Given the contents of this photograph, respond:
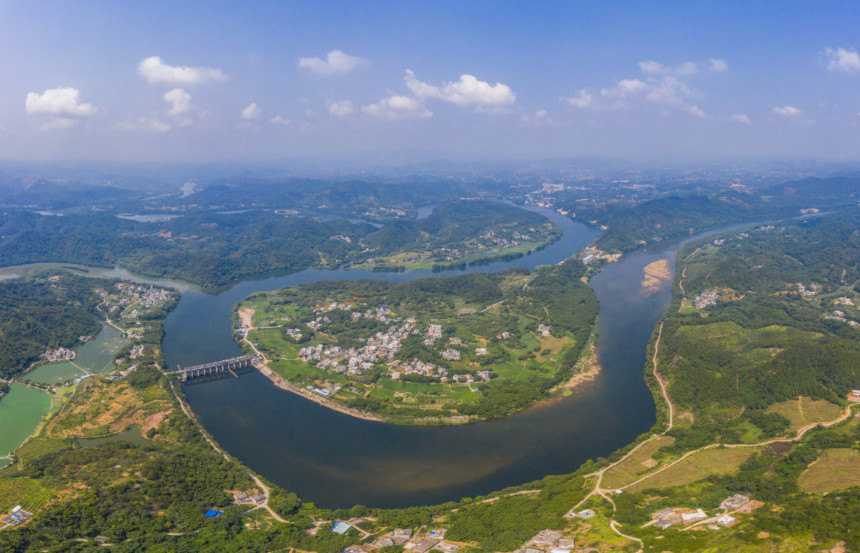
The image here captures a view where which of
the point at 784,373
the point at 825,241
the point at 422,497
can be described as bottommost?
the point at 422,497

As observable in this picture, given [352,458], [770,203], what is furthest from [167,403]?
[770,203]

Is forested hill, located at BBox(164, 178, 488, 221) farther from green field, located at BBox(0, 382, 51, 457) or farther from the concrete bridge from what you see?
green field, located at BBox(0, 382, 51, 457)

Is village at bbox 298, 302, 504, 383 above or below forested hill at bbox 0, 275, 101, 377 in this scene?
below

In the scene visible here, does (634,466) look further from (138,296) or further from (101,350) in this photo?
(138,296)

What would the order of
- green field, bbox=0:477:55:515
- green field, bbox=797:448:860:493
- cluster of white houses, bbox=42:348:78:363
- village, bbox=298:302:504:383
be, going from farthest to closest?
cluster of white houses, bbox=42:348:78:363 < village, bbox=298:302:504:383 < green field, bbox=797:448:860:493 < green field, bbox=0:477:55:515

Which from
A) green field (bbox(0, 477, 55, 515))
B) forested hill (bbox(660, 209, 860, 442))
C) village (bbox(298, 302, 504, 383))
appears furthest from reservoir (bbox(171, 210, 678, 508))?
green field (bbox(0, 477, 55, 515))

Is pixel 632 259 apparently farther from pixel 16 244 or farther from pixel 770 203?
pixel 16 244

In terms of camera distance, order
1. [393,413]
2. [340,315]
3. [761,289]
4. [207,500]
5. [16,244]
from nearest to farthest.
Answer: [207,500]
[393,413]
[340,315]
[761,289]
[16,244]
